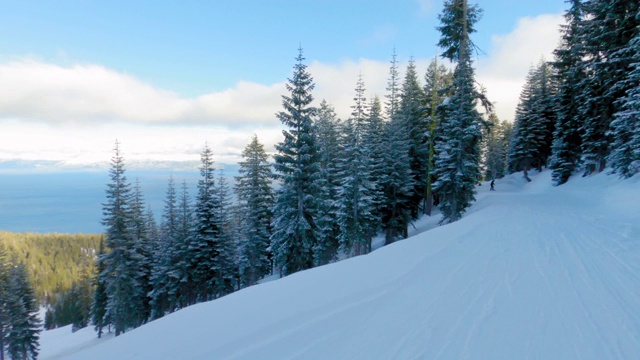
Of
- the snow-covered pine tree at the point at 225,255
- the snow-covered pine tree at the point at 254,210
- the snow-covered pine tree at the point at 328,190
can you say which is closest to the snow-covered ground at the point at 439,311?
the snow-covered pine tree at the point at 328,190

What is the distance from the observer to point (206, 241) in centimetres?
2675

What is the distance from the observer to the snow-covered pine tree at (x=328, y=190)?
24244mm

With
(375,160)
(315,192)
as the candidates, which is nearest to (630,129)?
(375,160)

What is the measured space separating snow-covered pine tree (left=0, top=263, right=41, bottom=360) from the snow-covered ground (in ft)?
134

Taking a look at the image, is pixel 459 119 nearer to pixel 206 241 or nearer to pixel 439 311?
pixel 439 311

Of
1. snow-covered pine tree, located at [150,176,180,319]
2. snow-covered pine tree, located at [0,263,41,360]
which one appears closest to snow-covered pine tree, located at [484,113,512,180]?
snow-covered pine tree, located at [150,176,180,319]

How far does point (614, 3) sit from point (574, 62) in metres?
9.27

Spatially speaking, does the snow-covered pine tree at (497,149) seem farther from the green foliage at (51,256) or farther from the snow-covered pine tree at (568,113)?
the green foliage at (51,256)

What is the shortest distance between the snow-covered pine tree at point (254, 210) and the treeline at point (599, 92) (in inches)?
936

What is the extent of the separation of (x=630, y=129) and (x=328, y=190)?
19.7m

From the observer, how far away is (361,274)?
6133 millimetres

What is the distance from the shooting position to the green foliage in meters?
112

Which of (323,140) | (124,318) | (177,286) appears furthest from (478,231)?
(124,318)

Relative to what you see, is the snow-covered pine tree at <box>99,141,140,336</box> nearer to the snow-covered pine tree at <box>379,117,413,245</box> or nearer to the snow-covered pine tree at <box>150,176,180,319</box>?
the snow-covered pine tree at <box>150,176,180,319</box>
